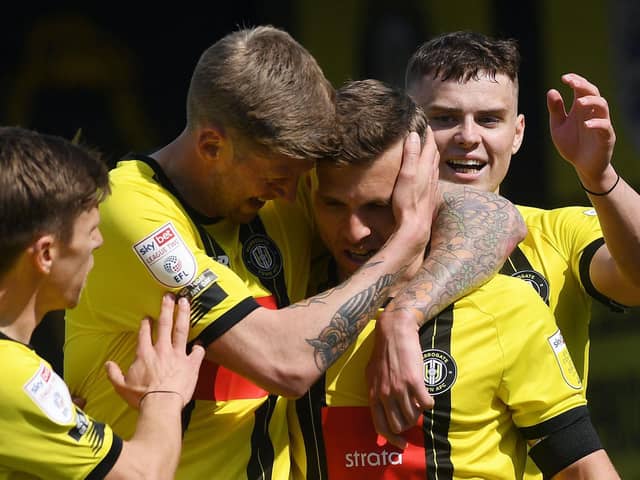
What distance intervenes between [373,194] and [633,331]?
12.8 ft

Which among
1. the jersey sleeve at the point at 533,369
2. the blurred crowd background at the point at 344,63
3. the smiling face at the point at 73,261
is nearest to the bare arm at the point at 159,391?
the smiling face at the point at 73,261

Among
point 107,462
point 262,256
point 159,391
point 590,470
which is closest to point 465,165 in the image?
point 262,256

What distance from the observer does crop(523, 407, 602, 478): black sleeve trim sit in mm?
3160

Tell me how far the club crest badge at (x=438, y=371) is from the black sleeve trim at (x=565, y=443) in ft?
0.80

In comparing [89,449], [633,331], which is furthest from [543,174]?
[89,449]

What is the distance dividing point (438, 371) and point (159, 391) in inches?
29.0

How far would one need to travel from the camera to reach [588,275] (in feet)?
12.4

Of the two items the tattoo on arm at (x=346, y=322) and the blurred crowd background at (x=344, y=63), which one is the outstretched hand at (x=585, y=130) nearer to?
the tattoo on arm at (x=346, y=322)

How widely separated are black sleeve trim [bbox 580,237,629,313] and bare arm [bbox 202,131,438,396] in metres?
0.73

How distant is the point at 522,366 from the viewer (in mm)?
3191

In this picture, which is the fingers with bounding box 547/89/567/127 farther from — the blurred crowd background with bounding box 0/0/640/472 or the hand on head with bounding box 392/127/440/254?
the blurred crowd background with bounding box 0/0/640/472

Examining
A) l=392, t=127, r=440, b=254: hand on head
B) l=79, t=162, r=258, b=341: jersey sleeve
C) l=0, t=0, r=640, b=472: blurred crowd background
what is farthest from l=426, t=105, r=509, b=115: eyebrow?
l=0, t=0, r=640, b=472: blurred crowd background

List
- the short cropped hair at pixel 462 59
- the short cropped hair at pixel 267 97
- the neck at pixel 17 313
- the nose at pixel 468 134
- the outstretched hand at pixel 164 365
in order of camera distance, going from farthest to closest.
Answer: the short cropped hair at pixel 462 59, the nose at pixel 468 134, the short cropped hair at pixel 267 97, the outstretched hand at pixel 164 365, the neck at pixel 17 313

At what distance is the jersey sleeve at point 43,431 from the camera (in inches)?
104
